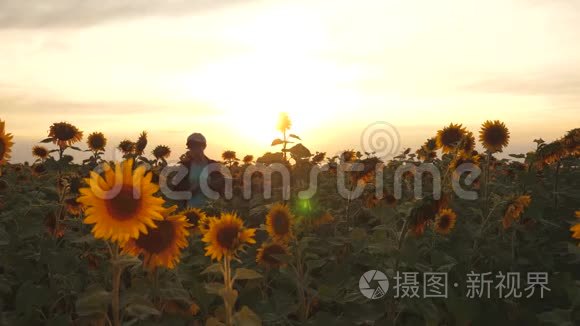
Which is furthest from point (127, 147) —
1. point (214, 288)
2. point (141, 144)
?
point (214, 288)

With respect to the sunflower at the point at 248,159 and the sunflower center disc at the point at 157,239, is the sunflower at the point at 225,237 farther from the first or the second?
the sunflower at the point at 248,159

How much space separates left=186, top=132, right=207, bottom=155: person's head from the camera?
974 centimetres

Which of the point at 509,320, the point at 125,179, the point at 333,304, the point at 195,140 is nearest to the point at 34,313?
the point at 125,179

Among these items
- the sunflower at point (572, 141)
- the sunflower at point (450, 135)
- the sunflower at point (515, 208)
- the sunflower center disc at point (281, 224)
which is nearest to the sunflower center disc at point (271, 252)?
the sunflower center disc at point (281, 224)

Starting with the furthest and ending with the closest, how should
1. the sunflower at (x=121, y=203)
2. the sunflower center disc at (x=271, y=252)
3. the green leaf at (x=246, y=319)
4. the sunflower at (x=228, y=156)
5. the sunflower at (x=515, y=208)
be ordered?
1. the sunflower at (x=228, y=156)
2. the sunflower at (x=515, y=208)
3. the sunflower center disc at (x=271, y=252)
4. the green leaf at (x=246, y=319)
5. the sunflower at (x=121, y=203)

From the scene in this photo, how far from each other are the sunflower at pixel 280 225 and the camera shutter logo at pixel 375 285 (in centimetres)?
101

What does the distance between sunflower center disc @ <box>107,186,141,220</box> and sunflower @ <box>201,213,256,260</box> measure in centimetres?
90

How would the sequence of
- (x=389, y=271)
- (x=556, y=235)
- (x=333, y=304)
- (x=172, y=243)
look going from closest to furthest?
(x=172, y=243) → (x=389, y=271) → (x=333, y=304) → (x=556, y=235)

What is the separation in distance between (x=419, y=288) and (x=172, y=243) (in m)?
2.16

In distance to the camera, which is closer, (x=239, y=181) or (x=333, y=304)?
(x=333, y=304)

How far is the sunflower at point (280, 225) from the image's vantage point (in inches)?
205

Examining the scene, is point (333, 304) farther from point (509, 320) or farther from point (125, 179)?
point (125, 179)

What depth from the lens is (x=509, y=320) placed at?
4.84m

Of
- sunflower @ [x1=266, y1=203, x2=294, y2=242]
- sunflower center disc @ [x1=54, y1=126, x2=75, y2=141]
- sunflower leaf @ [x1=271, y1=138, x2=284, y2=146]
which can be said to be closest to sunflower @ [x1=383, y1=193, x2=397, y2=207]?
sunflower leaf @ [x1=271, y1=138, x2=284, y2=146]
